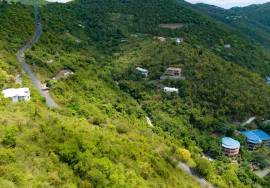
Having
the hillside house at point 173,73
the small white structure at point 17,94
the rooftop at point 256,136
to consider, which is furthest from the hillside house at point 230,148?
the small white structure at point 17,94

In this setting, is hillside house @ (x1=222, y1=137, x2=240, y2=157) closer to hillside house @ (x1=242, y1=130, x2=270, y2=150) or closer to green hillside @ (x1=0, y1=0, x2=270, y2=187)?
green hillside @ (x1=0, y1=0, x2=270, y2=187)

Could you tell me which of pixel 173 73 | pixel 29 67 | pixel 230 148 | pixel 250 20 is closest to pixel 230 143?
pixel 230 148

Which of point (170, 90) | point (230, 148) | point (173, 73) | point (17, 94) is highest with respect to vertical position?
point (17, 94)

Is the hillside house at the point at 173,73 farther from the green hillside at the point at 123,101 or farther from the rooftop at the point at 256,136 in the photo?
the rooftop at the point at 256,136

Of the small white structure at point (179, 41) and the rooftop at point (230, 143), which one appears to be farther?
the small white structure at point (179, 41)

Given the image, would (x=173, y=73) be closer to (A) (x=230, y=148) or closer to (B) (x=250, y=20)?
(A) (x=230, y=148)
